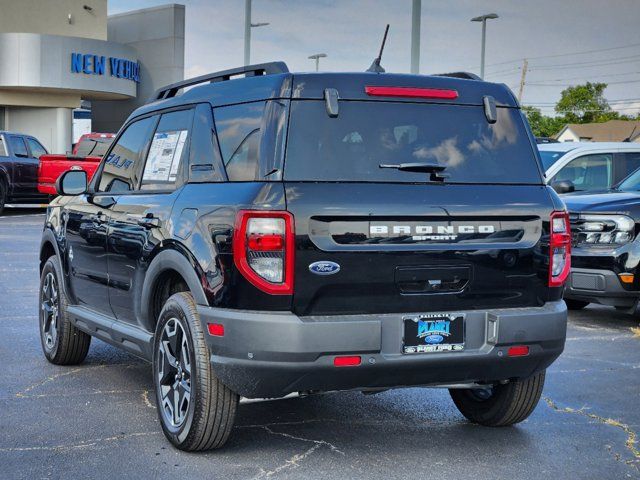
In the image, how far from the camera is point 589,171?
13.1 metres

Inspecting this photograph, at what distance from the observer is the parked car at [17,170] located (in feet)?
80.9

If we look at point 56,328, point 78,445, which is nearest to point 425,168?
point 78,445

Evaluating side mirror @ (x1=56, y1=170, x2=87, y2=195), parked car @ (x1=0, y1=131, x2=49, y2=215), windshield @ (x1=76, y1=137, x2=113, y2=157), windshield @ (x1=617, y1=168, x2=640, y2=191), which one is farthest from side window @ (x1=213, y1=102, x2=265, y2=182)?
windshield @ (x1=76, y1=137, x2=113, y2=157)

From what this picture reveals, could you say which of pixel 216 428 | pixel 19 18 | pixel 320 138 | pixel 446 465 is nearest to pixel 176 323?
pixel 216 428

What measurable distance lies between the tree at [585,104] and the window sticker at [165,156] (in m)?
121

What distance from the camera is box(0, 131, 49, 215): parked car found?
2467 centimetres

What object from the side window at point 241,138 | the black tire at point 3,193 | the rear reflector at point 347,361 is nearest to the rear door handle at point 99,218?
the side window at point 241,138

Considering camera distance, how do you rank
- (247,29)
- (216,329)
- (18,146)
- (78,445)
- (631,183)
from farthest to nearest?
1. (247,29)
2. (18,146)
3. (631,183)
4. (78,445)
5. (216,329)

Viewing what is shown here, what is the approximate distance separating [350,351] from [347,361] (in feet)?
0.17

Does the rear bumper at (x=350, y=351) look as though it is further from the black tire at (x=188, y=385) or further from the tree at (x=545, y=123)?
the tree at (x=545, y=123)

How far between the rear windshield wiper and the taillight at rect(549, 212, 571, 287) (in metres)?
0.66

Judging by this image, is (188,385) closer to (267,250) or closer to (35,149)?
(267,250)

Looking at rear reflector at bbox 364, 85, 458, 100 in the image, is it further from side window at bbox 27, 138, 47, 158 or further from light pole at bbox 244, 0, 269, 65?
light pole at bbox 244, 0, 269, 65

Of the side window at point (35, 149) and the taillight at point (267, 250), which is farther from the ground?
the side window at point (35, 149)
